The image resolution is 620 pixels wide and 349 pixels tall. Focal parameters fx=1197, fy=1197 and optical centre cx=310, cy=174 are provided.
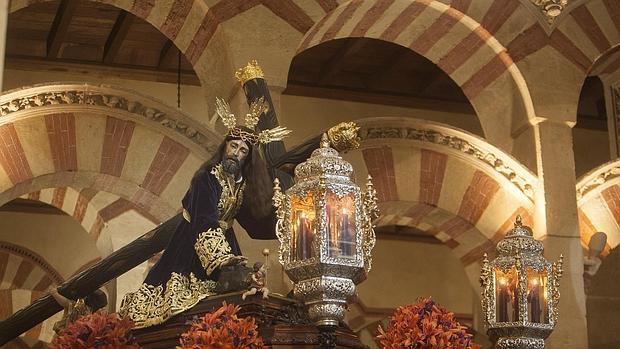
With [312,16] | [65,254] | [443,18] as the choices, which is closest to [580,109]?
[443,18]

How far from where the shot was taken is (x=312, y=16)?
295 inches

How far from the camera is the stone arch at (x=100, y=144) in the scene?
6.96 meters

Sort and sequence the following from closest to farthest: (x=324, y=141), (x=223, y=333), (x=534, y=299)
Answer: (x=223, y=333) < (x=324, y=141) < (x=534, y=299)

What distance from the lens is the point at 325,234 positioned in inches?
181

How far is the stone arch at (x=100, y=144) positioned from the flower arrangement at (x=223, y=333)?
2961 millimetres

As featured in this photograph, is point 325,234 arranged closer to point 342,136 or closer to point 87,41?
point 342,136

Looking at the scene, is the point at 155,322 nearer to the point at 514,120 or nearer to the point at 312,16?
the point at 312,16

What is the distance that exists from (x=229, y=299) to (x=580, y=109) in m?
6.66

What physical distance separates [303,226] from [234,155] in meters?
0.83

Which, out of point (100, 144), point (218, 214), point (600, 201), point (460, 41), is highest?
point (460, 41)

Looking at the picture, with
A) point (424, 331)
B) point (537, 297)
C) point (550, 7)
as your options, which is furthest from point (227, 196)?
point (550, 7)

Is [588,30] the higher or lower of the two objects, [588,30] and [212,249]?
the higher

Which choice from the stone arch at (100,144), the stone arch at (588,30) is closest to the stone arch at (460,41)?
the stone arch at (588,30)

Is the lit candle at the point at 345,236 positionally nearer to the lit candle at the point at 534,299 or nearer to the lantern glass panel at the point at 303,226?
the lantern glass panel at the point at 303,226
